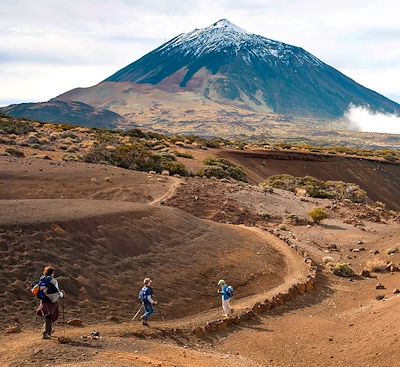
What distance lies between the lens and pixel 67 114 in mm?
163000

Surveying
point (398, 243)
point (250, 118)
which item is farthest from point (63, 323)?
point (250, 118)

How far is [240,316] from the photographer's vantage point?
594 inches

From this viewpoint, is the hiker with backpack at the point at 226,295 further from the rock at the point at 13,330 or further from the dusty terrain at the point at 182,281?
the rock at the point at 13,330

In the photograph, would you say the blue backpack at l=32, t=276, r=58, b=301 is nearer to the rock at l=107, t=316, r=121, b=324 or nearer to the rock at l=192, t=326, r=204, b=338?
the rock at l=107, t=316, r=121, b=324

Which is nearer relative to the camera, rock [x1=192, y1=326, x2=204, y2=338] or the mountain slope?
rock [x1=192, y1=326, x2=204, y2=338]

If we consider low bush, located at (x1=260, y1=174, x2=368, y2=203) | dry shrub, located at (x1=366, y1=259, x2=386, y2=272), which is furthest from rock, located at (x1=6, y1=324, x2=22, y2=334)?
low bush, located at (x1=260, y1=174, x2=368, y2=203)

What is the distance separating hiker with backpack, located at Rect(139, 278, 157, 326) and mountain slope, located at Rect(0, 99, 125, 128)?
145026 millimetres

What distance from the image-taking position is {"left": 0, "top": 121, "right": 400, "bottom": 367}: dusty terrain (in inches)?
473

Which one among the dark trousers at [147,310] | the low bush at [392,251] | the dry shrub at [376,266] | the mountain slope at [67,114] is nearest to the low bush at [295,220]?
the low bush at [392,251]

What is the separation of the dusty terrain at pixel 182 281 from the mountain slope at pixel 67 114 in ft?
438

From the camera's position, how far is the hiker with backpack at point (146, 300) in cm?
1323

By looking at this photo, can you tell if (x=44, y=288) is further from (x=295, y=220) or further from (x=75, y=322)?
(x=295, y=220)

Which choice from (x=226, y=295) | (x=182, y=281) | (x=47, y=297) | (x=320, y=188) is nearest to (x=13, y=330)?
(x=47, y=297)

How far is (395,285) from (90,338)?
11462 millimetres
